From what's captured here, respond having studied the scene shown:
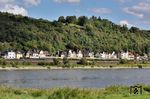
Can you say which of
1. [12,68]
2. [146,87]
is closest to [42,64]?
[12,68]

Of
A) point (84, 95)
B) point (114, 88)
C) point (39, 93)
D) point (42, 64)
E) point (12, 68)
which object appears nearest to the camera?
point (84, 95)

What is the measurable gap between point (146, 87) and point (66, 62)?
151761 mm

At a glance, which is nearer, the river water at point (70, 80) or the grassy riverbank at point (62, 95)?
the grassy riverbank at point (62, 95)

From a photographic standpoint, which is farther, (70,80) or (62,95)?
(70,80)

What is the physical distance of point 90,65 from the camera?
19025 centimetres

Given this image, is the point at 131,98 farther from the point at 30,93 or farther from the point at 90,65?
the point at 90,65

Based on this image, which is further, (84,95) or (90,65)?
(90,65)

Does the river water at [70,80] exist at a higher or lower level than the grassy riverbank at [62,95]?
lower

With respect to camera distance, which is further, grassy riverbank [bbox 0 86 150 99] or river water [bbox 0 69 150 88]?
river water [bbox 0 69 150 88]

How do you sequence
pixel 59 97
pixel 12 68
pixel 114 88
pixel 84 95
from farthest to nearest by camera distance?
pixel 12 68
pixel 114 88
pixel 84 95
pixel 59 97

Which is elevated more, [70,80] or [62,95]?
[62,95]

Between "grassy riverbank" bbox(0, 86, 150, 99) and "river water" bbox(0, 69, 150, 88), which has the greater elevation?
"grassy riverbank" bbox(0, 86, 150, 99)

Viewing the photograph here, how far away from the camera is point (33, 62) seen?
185 metres

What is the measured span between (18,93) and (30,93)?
0.86m
